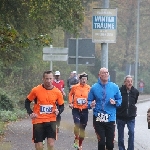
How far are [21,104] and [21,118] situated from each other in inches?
197

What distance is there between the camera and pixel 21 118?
84.3 ft

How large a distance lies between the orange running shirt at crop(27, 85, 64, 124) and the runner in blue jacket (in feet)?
2.25

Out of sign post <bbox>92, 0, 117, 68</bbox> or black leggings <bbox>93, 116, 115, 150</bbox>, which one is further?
sign post <bbox>92, 0, 117, 68</bbox>

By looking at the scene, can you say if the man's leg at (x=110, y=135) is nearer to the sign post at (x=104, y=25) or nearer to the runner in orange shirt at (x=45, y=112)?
the runner in orange shirt at (x=45, y=112)

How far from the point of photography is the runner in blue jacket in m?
12.1

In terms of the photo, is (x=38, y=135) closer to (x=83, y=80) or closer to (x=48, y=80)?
(x=48, y=80)

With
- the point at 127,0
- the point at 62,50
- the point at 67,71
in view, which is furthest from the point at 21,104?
the point at 127,0

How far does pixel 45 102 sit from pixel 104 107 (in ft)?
3.63

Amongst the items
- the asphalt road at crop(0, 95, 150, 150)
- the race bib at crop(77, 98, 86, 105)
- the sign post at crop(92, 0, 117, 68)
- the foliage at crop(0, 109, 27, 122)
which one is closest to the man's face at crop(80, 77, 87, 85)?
the race bib at crop(77, 98, 86, 105)

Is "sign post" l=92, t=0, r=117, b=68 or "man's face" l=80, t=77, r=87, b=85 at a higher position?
A: "sign post" l=92, t=0, r=117, b=68

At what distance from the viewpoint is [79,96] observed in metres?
15.9

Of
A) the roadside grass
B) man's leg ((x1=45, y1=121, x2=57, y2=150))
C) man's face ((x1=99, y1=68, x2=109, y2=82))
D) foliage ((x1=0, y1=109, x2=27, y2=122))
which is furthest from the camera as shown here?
foliage ((x1=0, y1=109, x2=27, y2=122))

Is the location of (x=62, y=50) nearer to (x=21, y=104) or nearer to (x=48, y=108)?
(x=21, y=104)

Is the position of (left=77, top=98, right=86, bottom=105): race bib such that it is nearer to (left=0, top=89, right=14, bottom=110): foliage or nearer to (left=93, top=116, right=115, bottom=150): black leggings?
(left=93, top=116, right=115, bottom=150): black leggings
